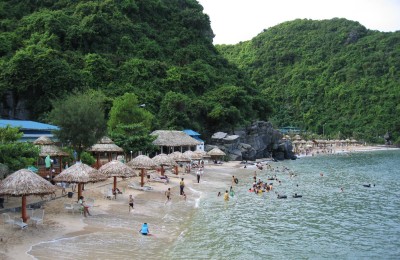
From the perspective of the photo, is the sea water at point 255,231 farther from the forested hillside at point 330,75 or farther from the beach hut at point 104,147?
the forested hillside at point 330,75

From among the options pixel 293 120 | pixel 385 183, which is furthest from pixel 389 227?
pixel 293 120

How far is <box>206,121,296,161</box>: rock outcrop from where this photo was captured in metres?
60.6

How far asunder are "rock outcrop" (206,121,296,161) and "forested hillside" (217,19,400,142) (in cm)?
4850

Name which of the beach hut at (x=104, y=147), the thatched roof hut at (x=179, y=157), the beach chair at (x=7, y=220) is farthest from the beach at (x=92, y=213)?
the thatched roof hut at (x=179, y=157)

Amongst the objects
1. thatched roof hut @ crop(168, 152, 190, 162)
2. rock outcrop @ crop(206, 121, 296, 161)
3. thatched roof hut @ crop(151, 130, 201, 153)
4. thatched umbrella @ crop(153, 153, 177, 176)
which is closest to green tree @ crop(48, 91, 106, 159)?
thatched umbrella @ crop(153, 153, 177, 176)

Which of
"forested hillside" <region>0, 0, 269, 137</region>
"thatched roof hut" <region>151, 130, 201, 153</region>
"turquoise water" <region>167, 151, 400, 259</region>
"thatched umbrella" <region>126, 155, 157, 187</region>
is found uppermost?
"forested hillside" <region>0, 0, 269, 137</region>

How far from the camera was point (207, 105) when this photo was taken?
6262cm

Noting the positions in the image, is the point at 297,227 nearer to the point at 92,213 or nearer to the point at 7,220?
the point at 92,213

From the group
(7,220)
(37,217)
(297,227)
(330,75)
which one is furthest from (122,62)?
(330,75)

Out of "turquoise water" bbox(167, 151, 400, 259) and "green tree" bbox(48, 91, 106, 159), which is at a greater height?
"green tree" bbox(48, 91, 106, 159)

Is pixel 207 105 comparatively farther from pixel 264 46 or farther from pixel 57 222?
pixel 264 46

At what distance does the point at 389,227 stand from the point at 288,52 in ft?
438

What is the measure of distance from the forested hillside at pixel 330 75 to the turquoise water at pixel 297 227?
92706 mm

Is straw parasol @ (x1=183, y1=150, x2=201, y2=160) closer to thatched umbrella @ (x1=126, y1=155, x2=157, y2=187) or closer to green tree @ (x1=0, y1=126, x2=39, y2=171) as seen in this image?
thatched umbrella @ (x1=126, y1=155, x2=157, y2=187)
